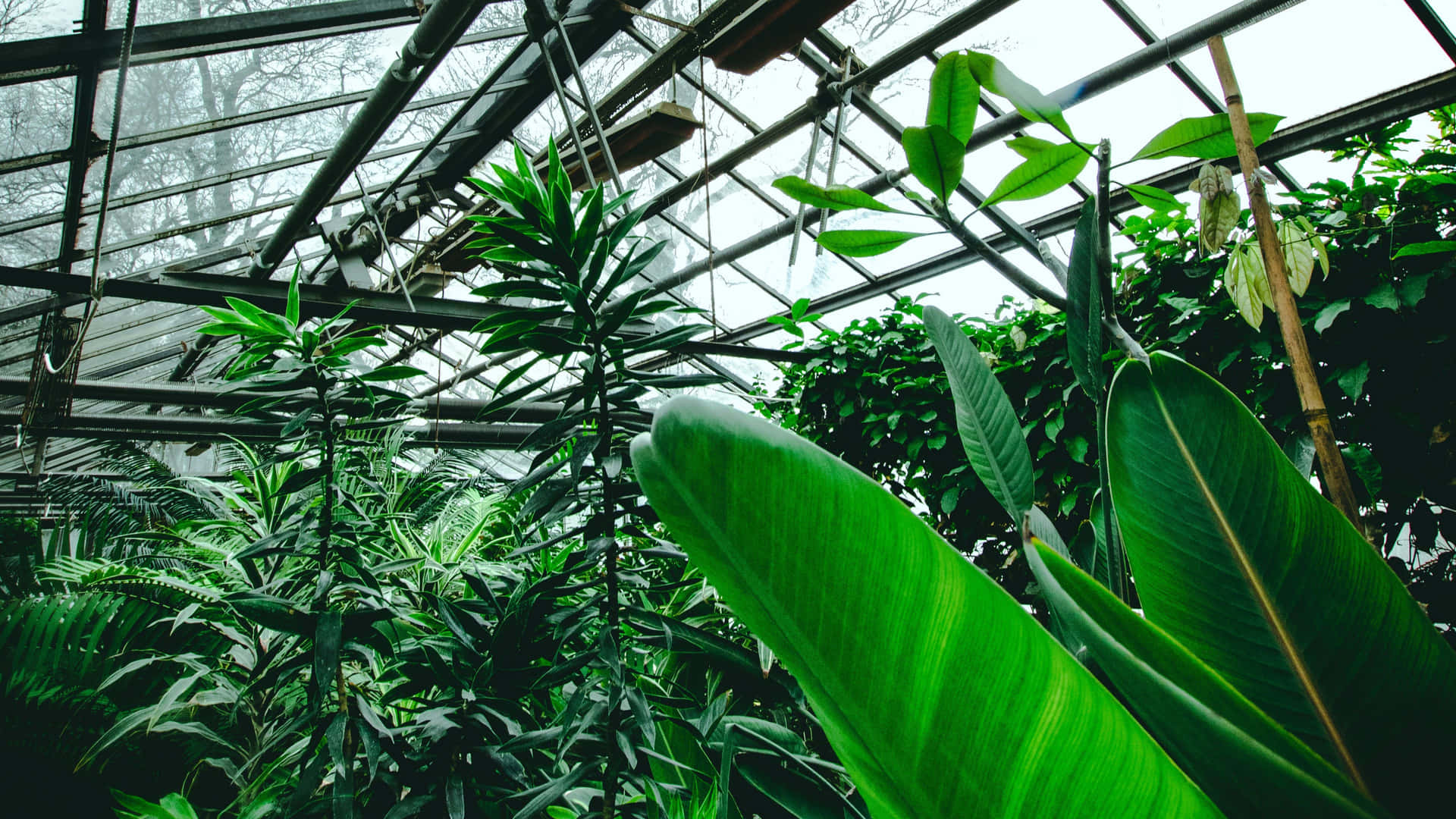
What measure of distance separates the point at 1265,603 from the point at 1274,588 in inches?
0.4

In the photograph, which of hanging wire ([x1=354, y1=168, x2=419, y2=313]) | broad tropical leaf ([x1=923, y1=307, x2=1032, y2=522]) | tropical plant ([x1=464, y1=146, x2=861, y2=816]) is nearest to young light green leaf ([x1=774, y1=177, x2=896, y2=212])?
broad tropical leaf ([x1=923, y1=307, x2=1032, y2=522])

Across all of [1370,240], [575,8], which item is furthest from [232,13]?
[1370,240]

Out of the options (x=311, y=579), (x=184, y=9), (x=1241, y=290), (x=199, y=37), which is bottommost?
(x=311, y=579)

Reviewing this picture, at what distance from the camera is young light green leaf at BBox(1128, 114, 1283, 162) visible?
0.51 m

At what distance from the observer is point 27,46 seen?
2.87 m

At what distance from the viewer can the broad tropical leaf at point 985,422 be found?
563 millimetres

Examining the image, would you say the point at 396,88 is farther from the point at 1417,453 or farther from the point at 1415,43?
the point at 1415,43

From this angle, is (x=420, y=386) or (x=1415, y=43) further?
(x=420, y=386)

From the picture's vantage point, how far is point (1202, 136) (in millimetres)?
518

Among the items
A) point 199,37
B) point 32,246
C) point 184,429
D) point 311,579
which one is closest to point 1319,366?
point 311,579

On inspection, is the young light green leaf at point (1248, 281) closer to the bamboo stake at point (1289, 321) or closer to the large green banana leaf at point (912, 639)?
the bamboo stake at point (1289, 321)

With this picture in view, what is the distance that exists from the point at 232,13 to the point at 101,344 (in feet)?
15.5

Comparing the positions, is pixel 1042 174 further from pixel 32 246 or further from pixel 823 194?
pixel 32 246

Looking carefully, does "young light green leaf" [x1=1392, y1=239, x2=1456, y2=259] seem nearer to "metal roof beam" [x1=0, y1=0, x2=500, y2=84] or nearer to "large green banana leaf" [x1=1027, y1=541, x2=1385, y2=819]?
"large green banana leaf" [x1=1027, y1=541, x2=1385, y2=819]
